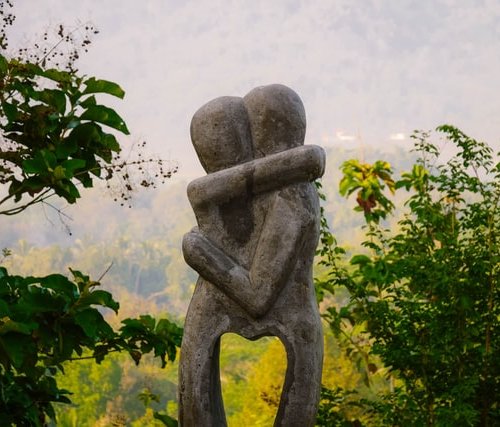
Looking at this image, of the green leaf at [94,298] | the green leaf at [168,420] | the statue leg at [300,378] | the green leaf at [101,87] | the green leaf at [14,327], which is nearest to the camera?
the green leaf at [14,327]

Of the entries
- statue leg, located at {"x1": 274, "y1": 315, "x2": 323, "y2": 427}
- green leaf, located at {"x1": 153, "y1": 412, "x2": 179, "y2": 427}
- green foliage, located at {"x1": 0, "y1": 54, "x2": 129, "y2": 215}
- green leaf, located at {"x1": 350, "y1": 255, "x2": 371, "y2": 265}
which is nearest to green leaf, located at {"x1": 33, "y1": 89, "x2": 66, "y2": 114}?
green foliage, located at {"x1": 0, "y1": 54, "x2": 129, "y2": 215}

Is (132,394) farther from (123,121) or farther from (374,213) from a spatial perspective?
(123,121)

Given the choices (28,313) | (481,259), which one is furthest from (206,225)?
(481,259)

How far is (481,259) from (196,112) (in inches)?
109

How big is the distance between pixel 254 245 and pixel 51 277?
0.98 m

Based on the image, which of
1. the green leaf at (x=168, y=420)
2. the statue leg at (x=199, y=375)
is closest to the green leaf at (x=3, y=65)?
the statue leg at (x=199, y=375)

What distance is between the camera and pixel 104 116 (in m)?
3.71

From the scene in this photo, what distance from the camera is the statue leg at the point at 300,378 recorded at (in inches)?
124

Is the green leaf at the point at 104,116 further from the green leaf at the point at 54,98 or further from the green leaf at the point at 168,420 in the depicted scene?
the green leaf at the point at 168,420

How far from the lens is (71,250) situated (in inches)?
2576

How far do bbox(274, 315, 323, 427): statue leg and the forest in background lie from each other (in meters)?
1.21

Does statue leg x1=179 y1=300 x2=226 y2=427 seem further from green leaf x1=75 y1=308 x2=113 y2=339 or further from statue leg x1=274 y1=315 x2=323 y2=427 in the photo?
green leaf x1=75 y1=308 x2=113 y2=339

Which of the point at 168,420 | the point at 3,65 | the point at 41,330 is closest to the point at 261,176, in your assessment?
the point at 41,330

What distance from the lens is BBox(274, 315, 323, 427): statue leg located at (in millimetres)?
3152
